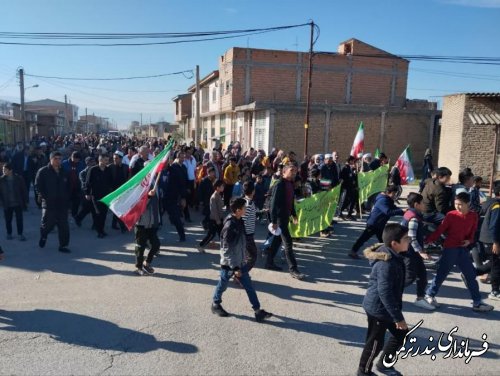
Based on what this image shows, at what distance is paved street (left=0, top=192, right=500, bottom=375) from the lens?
4.29 meters

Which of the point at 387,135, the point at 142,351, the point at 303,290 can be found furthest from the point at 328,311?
the point at 387,135

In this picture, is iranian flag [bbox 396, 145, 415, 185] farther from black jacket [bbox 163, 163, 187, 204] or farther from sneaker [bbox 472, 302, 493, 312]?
sneaker [bbox 472, 302, 493, 312]

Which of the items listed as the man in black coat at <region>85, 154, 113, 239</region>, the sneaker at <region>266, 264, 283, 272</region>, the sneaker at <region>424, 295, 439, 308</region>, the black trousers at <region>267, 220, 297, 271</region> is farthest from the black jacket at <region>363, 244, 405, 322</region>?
the man in black coat at <region>85, 154, 113, 239</region>

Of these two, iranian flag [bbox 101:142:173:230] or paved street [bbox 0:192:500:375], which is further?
iranian flag [bbox 101:142:173:230]

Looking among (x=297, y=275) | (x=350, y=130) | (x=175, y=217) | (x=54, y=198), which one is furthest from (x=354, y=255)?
(x=350, y=130)

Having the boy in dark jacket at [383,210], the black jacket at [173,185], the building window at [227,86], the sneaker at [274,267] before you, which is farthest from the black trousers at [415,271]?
the building window at [227,86]

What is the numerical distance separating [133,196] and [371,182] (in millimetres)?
7088

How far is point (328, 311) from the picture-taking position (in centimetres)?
562

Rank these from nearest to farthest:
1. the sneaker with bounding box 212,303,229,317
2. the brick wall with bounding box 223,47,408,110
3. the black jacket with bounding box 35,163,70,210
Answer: the sneaker with bounding box 212,303,229,317 → the black jacket with bounding box 35,163,70,210 → the brick wall with bounding box 223,47,408,110

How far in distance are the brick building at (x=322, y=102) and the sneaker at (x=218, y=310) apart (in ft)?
Result: 57.6

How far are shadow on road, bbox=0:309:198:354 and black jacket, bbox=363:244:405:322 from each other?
79.4 inches

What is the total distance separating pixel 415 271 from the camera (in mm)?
5566

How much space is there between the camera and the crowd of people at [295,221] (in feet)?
12.9

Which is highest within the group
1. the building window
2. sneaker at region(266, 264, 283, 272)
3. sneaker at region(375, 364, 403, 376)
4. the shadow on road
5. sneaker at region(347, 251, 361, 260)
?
the building window
